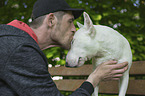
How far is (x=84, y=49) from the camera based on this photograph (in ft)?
4.26

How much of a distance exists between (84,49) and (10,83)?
582 mm

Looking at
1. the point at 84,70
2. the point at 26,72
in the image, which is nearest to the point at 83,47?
the point at 26,72

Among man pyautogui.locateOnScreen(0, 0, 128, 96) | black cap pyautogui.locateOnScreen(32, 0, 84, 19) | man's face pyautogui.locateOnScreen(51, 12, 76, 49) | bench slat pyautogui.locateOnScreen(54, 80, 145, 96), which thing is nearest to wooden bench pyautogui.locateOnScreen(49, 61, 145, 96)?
bench slat pyautogui.locateOnScreen(54, 80, 145, 96)

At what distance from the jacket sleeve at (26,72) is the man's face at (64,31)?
12.5 inches

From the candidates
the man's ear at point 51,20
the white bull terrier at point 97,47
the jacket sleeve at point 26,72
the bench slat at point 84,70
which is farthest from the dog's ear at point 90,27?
the bench slat at point 84,70

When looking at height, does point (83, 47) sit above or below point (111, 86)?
above

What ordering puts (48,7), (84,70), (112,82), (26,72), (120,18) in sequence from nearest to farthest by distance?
1. (26,72)
2. (48,7)
3. (112,82)
4. (84,70)
5. (120,18)

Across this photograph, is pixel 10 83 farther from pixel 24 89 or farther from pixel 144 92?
pixel 144 92

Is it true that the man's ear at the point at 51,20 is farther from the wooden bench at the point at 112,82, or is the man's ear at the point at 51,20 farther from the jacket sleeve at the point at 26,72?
the wooden bench at the point at 112,82

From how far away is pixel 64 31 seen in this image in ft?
4.32

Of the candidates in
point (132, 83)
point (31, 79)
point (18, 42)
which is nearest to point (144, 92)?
point (132, 83)

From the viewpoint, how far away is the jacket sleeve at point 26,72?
0.93m

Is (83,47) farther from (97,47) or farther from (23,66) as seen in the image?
(23,66)

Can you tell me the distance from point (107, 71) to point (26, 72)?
24.6 inches
